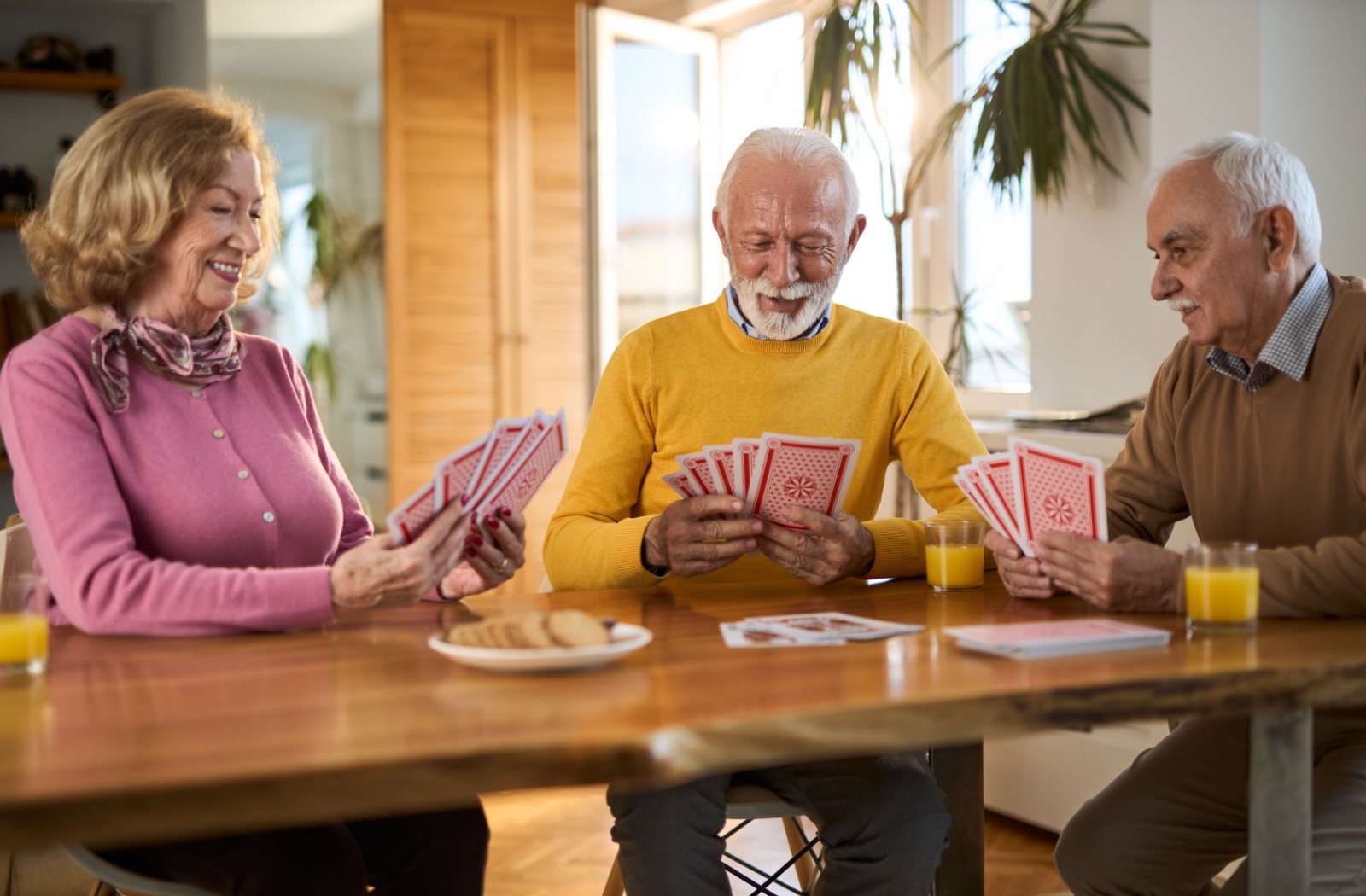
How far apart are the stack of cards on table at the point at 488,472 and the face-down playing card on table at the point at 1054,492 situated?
2.03ft

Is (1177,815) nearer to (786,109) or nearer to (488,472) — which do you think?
(488,472)

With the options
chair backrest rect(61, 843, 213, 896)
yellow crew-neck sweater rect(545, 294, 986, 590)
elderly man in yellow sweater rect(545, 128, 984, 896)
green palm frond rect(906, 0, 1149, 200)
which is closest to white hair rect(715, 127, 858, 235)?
elderly man in yellow sweater rect(545, 128, 984, 896)

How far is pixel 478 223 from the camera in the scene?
5.61 meters

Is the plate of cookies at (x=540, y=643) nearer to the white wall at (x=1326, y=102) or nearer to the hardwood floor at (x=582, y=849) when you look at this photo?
the hardwood floor at (x=582, y=849)

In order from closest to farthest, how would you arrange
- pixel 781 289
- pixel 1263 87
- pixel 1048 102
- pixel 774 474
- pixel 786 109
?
pixel 774 474, pixel 781 289, pixel 1263 87, pixel 1048 102, pixel 786 109

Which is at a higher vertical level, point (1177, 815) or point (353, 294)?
point (353, 294)

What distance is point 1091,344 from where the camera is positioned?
379 cm

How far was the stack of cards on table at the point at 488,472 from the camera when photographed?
61.3 inches

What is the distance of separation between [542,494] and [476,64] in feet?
6.26

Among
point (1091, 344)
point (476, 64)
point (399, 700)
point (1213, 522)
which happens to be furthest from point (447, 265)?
point (399, 700)

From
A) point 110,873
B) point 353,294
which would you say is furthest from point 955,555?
point 353,294

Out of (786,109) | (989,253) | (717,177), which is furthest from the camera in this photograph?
(717,177)

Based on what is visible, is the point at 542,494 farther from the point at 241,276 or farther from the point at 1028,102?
the point at 241,276

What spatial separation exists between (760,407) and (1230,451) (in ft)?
2.54
